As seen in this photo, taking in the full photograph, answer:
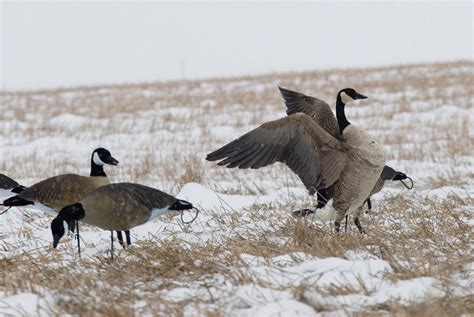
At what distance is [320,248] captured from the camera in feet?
13.8

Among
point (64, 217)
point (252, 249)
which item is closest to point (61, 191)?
point (64, 217)

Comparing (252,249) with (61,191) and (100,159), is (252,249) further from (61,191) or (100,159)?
(61,191)

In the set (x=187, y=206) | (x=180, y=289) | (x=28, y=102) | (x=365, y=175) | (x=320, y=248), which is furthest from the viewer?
(x=28, y=102)

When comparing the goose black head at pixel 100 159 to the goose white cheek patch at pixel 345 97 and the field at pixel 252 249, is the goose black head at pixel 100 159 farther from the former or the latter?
the goose white cheek patch at pixel 345 97

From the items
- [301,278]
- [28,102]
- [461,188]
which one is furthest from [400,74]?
[301,278]

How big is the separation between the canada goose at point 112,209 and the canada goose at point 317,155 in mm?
726

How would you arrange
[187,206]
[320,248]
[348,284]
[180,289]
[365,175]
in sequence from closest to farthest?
[348,284]
[180,289]
[320,248]
[187,206]
[365,175]

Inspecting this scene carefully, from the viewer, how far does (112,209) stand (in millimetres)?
4527

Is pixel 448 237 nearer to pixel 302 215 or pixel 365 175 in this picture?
pixel 365 175

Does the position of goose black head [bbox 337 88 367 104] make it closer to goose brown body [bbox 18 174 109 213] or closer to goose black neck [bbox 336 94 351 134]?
goose black neck [bbox 336 94 351 134]

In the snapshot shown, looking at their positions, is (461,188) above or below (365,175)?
below

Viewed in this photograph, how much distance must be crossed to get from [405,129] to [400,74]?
10.1m

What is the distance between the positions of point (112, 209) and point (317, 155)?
68.5 inches

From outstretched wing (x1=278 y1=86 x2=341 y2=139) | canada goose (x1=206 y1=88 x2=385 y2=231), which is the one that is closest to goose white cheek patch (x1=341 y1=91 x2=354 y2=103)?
outstretched wing (x1=278 y1=86 x2=341 y2=139)
